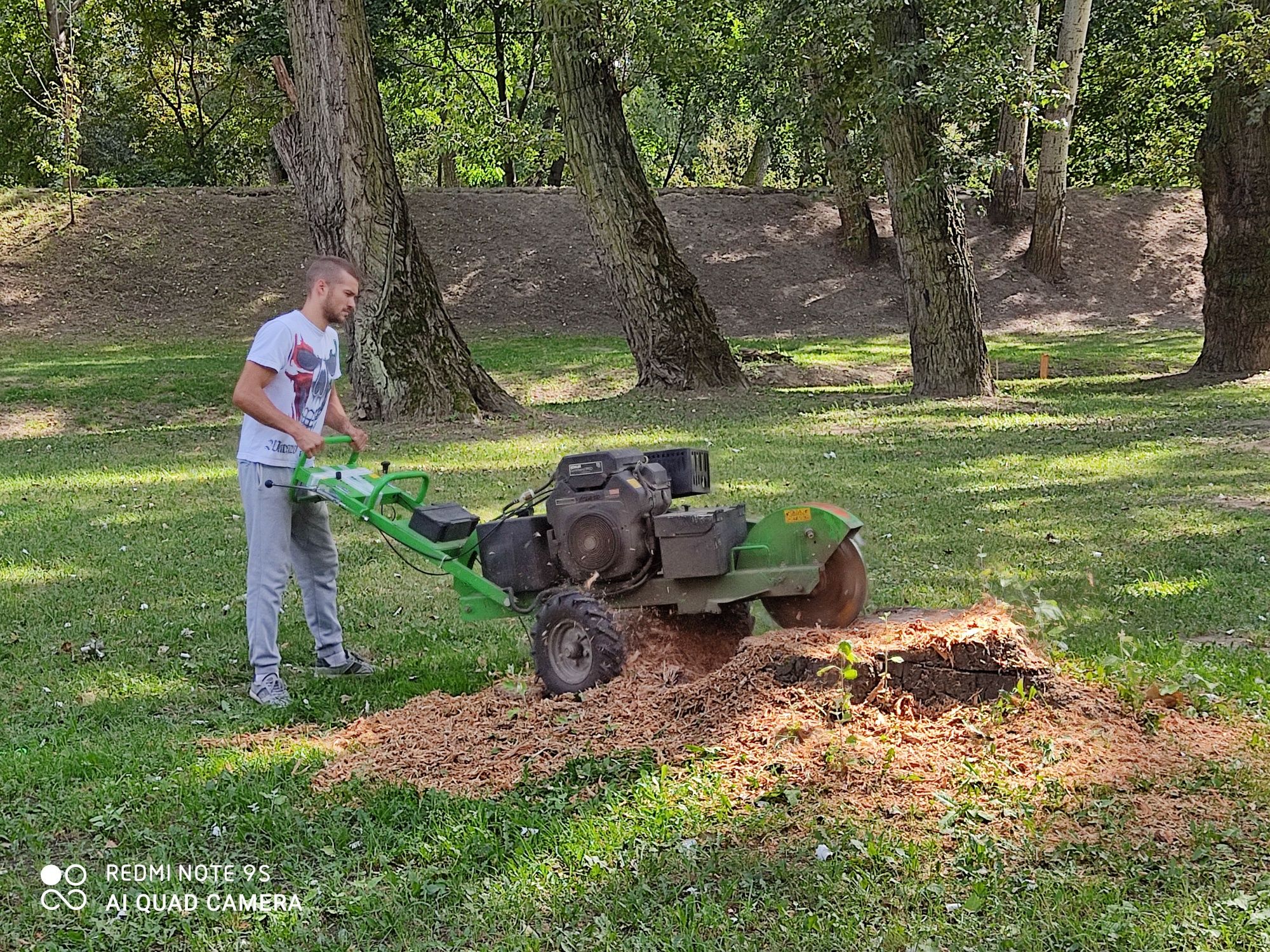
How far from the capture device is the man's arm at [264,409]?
5.92 metres

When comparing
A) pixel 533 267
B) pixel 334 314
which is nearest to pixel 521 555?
pixel 334 314

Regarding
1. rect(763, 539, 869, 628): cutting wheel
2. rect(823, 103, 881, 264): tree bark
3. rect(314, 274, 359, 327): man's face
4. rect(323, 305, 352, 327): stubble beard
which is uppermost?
rect(823, 103, 881, 264): tree bark

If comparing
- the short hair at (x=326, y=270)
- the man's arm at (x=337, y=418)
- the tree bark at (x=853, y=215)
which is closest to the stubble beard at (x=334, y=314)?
the short hair at (x=326, y=270)

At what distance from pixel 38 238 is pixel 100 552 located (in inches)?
867

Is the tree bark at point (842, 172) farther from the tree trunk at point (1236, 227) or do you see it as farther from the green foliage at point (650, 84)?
the tree trunk at point (1236, 227)

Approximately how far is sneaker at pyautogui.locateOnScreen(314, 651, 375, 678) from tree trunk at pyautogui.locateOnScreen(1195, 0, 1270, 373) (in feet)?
48.7

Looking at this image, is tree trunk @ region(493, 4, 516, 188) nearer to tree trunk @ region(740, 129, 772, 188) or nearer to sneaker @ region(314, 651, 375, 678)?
tree trunk @ region(740, 129, 772, 188)

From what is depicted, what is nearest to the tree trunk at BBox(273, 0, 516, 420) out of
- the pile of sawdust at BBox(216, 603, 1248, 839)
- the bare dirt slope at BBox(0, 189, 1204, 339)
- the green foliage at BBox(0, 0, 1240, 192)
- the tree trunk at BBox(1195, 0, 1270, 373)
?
the green foliage at BBox(0, 0, 1240, 192)

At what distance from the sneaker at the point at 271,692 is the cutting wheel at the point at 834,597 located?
2.26 meters

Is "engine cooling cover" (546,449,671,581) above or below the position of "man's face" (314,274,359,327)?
below

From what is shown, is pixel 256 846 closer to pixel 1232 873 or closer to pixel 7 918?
pixel 7 918

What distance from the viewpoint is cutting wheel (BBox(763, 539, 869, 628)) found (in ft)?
17.7

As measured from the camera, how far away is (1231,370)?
18.7 m

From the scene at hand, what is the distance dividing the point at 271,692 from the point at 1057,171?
1041 inches
